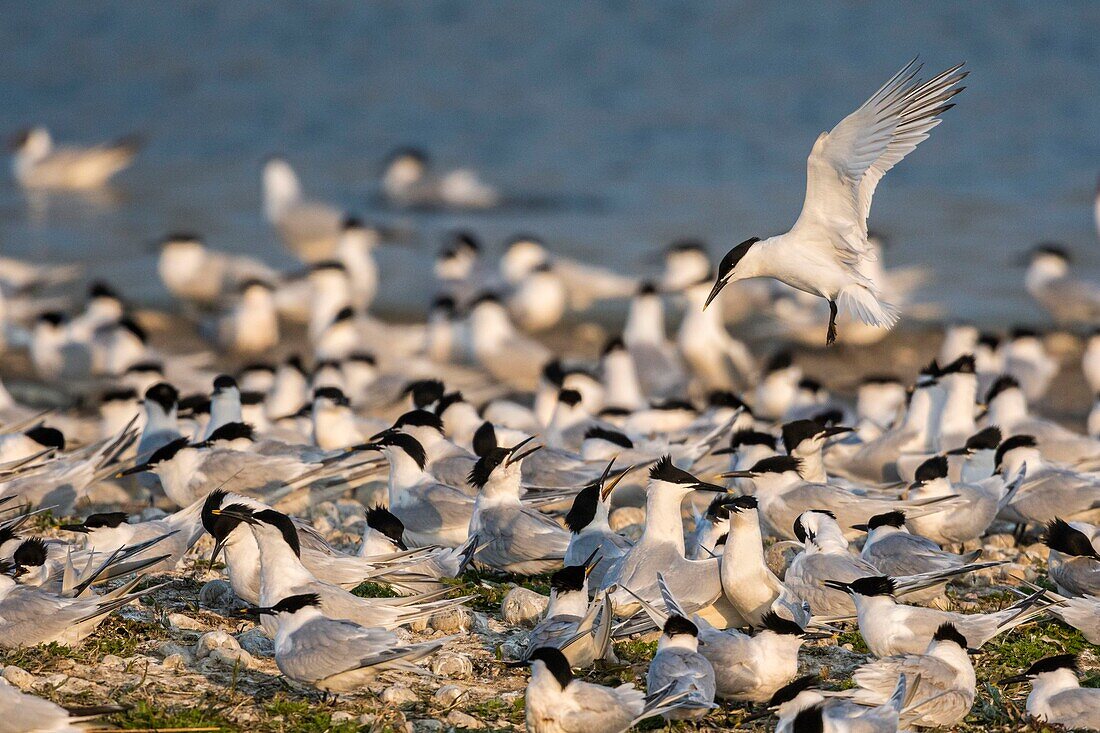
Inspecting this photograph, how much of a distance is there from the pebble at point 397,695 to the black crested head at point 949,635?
162 cm

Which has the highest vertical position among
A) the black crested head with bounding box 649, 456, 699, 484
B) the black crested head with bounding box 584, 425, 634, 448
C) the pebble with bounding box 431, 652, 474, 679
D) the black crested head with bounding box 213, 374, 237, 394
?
the black crested head with bounding box 649, 456, 699, 484

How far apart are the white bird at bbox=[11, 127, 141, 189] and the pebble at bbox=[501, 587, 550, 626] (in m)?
14.6

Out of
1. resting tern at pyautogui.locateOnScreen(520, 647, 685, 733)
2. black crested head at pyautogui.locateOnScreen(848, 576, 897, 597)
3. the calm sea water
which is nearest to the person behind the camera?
resting tern at pyautogui.locateOnScreen(520, 647, 685, 733)

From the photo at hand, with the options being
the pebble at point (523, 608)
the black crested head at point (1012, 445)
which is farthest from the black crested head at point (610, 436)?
the pebble at point (523, 608)

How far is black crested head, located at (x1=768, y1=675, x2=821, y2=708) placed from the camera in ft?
13.4

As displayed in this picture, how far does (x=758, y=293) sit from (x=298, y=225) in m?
5.16

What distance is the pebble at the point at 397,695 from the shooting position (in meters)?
4.35

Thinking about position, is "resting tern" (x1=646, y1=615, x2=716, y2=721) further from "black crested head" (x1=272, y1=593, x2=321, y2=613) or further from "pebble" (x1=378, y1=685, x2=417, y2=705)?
"black crested head" (x1=272, y1=593, x2=321, y2=613)

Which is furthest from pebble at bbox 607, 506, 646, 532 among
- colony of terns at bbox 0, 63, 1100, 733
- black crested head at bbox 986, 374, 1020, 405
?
black crested head at bbox 986, 374, 1020, 405

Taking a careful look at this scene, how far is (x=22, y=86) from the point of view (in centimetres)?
2347

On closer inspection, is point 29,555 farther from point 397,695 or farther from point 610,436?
point 610,436

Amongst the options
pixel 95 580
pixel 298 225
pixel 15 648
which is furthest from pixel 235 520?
pixel 298 225

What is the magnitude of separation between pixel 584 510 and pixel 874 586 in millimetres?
1173

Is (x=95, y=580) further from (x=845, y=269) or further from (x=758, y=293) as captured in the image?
(x=758, y=293)
